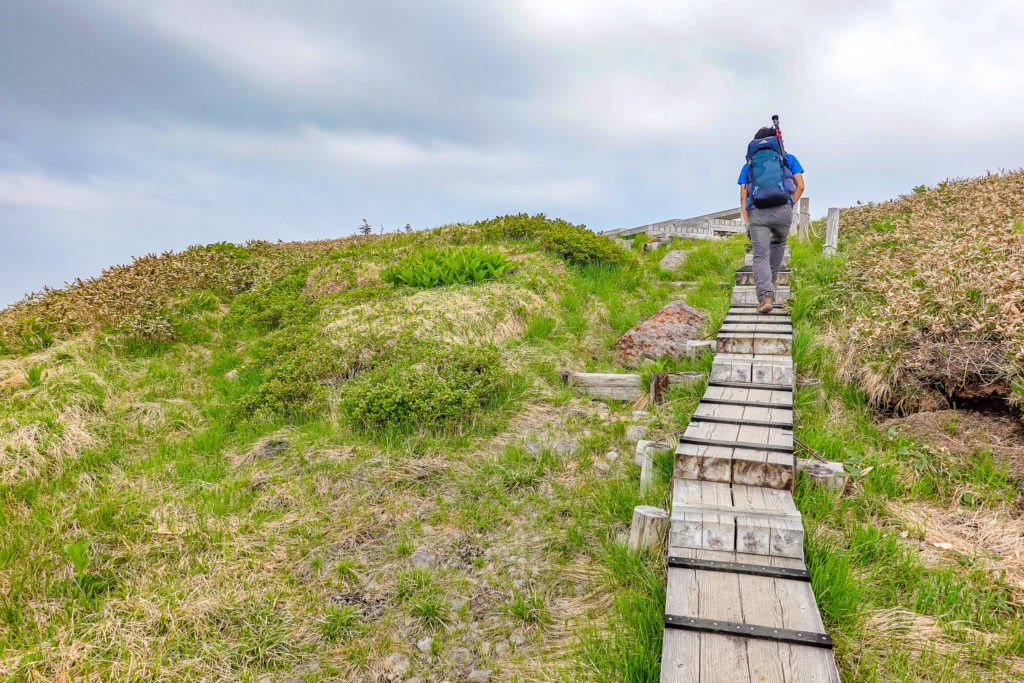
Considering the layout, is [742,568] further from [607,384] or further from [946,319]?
[946,319]

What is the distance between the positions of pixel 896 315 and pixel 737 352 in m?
1.69

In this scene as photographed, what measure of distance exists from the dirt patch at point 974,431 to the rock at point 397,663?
15.4 ft

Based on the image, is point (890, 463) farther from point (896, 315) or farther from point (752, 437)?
point (896, 315)

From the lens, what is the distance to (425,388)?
6.11 meters

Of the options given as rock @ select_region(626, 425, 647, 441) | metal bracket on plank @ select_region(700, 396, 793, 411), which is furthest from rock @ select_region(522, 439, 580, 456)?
metal bracket on plank @ select_region(700, 396, 793, 411)

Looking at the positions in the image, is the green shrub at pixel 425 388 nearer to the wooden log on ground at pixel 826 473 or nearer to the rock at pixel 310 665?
the rock at pixel 310 665

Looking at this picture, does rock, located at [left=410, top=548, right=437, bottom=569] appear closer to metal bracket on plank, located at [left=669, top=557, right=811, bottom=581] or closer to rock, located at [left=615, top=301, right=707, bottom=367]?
metal bracket on plank, located at [left=669, top=557, right=811, bottom=581]

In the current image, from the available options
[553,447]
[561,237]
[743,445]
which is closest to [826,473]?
[743,445]

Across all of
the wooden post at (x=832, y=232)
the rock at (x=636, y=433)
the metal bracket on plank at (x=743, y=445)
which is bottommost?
the rock at (x=636, y=433)

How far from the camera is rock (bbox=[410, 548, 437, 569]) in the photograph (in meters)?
4.20

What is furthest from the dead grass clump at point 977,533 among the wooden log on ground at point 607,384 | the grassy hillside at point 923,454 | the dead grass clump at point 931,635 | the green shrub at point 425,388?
the green shrub at point 425,388

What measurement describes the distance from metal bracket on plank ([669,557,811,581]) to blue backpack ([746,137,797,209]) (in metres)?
5.50

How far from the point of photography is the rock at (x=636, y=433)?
562cm

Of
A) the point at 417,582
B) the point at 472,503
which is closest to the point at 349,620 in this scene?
the point at 417,582
